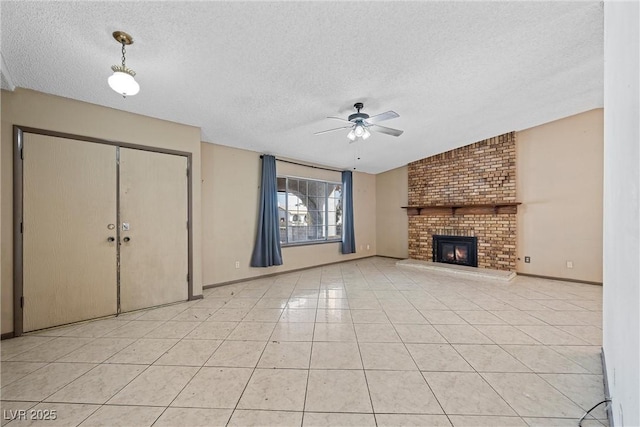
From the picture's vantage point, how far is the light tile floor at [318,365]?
1563 mm

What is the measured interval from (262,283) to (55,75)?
367cm

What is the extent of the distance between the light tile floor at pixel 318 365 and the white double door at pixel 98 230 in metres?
0.27

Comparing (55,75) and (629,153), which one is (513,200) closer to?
(629,153)

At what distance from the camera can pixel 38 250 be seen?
8.52 feet

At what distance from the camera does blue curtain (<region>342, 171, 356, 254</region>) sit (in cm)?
638

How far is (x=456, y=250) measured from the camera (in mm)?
5715

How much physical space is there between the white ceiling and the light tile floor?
257cm

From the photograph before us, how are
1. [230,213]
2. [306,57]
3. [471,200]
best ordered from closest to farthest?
[306,57] < [230,213] < [471,200]

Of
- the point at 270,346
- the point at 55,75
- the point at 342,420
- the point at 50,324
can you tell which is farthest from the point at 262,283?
the point at 55,75

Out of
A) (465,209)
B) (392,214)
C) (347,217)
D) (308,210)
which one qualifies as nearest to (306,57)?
(308,210)

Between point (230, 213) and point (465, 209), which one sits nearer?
point (230, 213)

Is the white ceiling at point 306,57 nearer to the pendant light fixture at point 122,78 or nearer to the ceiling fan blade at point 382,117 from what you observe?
the pendant light fixture at point 122,78

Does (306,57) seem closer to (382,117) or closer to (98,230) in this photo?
(382,117)

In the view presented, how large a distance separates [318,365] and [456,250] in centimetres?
486
